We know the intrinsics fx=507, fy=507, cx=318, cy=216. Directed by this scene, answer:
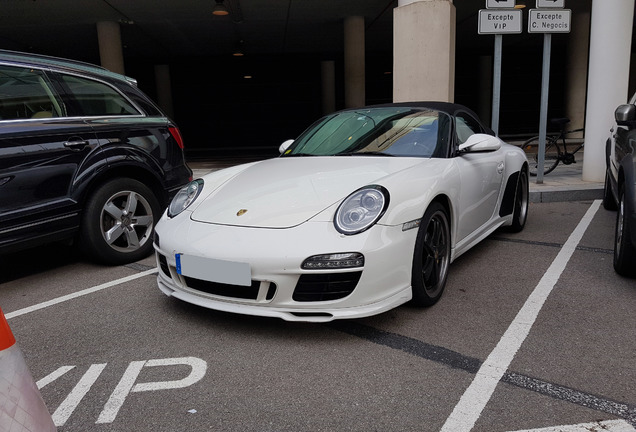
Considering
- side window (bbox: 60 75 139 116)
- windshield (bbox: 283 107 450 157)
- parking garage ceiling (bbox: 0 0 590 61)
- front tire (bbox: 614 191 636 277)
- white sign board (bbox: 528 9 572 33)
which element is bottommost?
front tire (bbox: 614 191 636 277)

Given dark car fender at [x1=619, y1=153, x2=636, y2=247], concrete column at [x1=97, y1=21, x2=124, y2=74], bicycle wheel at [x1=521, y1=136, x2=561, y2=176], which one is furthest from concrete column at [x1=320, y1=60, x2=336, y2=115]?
dark car fender at [x1=619, y1=153, x2=636, y2=247]

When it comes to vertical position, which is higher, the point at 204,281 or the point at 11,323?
the point at 204,281

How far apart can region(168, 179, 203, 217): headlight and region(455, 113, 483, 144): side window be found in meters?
1.92

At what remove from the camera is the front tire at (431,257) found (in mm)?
2883

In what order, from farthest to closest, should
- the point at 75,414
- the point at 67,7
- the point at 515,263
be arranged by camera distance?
1. the point at 67,7
2. the point at 515,263
3. the point at 75,414

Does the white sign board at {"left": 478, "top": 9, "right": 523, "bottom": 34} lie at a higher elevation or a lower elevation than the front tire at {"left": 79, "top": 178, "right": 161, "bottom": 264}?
higher

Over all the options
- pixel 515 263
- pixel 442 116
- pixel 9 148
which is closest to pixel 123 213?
pixel 9 148

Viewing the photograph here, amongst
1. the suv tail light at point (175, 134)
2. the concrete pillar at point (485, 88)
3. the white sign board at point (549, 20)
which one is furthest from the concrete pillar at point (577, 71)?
the suv tail light at point (175, 134)

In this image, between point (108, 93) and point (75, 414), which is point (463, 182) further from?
point (108, 93)

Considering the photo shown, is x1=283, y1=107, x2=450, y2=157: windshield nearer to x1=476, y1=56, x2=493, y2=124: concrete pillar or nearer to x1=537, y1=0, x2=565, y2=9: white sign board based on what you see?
x1=537, y1=0, x2=565, y2=9: white sign board

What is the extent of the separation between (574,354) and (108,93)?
3.86m

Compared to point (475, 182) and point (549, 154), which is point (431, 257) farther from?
point (549, 154)

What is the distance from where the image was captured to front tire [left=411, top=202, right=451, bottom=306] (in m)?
2.88

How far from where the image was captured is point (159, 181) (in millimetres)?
4418
